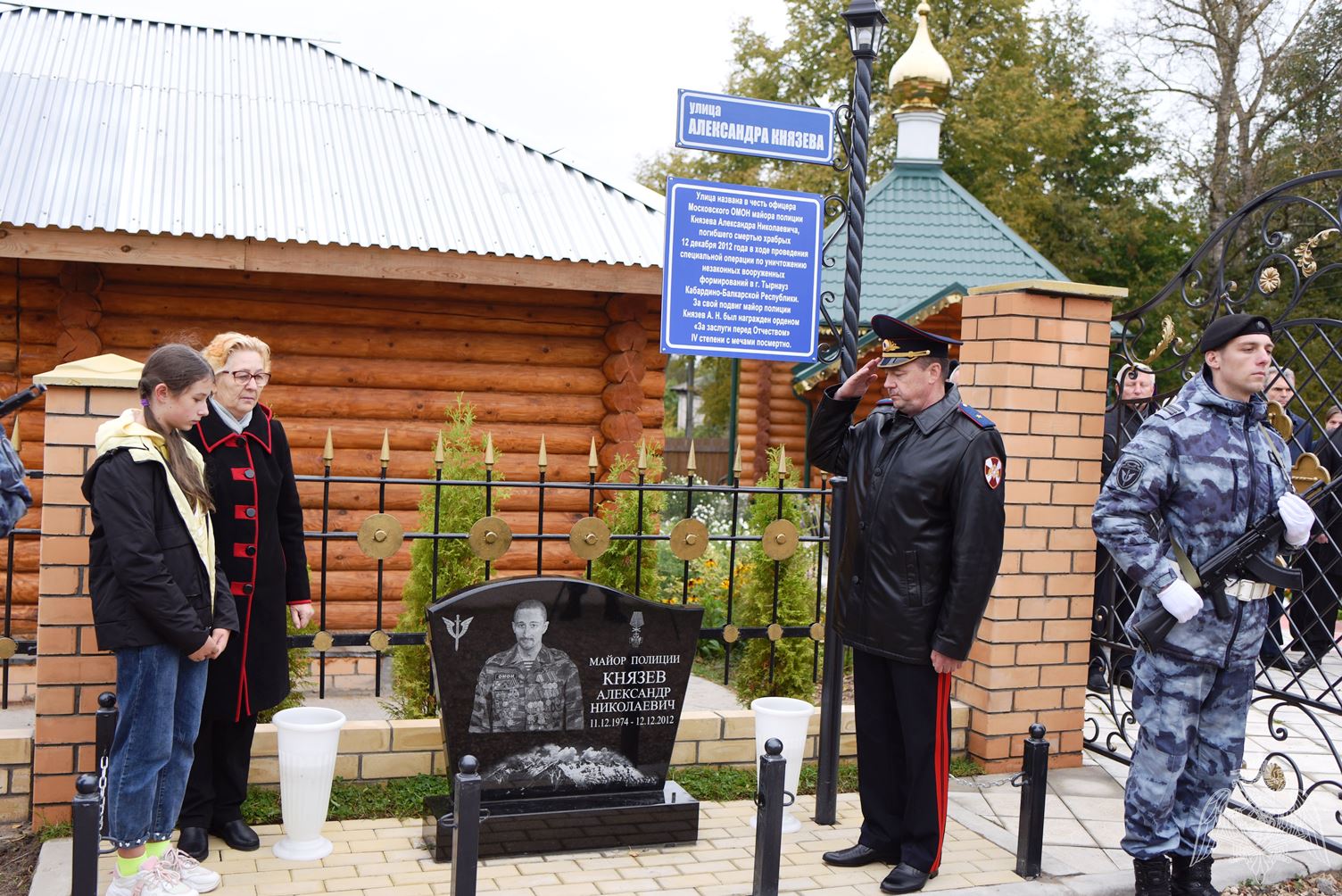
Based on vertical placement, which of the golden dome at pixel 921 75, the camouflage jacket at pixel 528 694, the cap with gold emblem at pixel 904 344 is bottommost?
the camouflage jacket at pixel 528 694

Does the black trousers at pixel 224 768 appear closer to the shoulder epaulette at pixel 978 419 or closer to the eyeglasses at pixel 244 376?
the eyeglasses at pixel 244 376

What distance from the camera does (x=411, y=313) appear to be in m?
8.42

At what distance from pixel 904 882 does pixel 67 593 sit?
314cm

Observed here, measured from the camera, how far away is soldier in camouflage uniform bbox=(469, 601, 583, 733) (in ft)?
14.2

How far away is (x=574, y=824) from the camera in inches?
172

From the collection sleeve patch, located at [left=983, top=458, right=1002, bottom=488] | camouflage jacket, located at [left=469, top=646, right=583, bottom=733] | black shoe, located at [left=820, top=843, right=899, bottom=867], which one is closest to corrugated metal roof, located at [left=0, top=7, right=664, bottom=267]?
camouflage jacket, located at [left=469, top=646, right=583, bottom=733]

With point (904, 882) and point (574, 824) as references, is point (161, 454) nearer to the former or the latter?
point (574, 824)

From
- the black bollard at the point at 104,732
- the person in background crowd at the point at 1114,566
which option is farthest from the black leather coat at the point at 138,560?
the person in background crowd at the point at 1114,566

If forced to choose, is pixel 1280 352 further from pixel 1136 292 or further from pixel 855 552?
pixel 855 552

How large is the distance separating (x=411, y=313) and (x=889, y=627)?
5.23 m

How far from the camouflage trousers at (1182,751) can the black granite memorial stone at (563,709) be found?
1601 mm

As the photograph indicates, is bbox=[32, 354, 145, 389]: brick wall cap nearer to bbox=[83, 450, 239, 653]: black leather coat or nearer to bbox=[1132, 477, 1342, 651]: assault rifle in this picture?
bbox=[83, 450, 239, 653]: black leather coat

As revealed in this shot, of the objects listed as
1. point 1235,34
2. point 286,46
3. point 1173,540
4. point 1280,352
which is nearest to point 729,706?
point 1173,540

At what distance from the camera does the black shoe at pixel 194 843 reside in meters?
4.08
